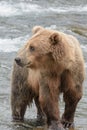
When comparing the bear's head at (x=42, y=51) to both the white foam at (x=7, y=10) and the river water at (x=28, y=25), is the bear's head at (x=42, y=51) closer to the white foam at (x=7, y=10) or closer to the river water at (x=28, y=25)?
the river water at (x=28, y=25)

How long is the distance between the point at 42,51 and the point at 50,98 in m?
0.70

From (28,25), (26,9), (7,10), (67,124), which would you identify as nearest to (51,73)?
(67,124)

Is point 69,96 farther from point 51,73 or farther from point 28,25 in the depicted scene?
point 28,25

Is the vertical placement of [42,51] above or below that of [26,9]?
above

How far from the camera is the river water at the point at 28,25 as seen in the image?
306 inches

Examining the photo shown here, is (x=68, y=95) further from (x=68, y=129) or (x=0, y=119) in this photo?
(x=0, y=119)

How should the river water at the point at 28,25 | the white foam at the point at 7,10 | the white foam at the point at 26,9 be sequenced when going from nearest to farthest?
1. the river water at the point at 28,25
2. the white foam at the point at 7,10
3. the white foam at the point at 26,9

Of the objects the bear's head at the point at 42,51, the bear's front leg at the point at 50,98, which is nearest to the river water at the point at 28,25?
the bear's front leg at the point at 50,98

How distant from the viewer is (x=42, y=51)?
5.75m

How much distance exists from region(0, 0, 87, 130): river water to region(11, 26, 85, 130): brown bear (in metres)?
0.53

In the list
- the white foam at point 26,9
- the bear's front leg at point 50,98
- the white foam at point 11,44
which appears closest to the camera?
the bear's front leg at point 50,98

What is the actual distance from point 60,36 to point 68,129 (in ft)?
5.01

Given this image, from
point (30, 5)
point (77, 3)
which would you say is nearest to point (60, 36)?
point (30, 5)

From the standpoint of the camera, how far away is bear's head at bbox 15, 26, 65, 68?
574 centimetres
